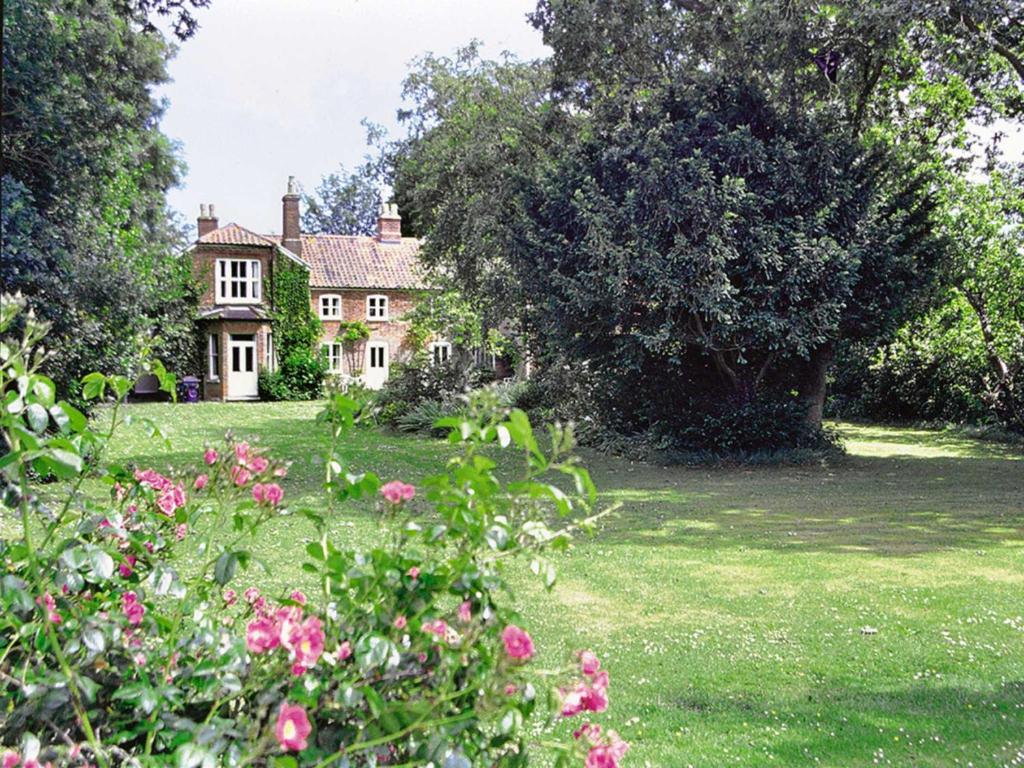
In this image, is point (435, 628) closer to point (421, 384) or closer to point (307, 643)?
point (307, 643)

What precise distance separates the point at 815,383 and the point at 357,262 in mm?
27235

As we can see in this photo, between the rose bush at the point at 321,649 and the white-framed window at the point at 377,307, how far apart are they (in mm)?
38628

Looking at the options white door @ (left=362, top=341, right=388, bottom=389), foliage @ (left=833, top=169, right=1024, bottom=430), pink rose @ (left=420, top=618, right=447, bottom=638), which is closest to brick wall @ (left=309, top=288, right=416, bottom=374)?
white door @ (left=362, top=341, right=388, bottom=389)

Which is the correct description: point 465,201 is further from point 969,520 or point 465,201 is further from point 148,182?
point 969,520

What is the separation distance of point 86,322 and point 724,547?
345 inches

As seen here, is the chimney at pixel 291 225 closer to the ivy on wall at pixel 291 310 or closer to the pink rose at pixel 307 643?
the ivy on wall at pixel 291 310

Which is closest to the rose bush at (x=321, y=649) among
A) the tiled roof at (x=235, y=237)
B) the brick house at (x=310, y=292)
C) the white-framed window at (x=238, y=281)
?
the brick house at (x=310, y=292)

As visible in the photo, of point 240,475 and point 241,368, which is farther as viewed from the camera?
point 241,368

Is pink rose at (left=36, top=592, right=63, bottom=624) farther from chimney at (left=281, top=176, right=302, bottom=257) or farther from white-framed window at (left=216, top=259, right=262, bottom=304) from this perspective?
chimney at (left=281, top=176, right=302, bottom=257)

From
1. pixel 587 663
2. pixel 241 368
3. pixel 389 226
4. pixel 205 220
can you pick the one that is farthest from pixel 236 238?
pixel 587 663

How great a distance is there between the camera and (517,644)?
5.46 feet

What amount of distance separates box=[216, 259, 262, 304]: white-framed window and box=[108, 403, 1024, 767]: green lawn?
24317 mm

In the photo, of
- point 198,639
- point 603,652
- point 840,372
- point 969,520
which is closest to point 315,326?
point 840,372

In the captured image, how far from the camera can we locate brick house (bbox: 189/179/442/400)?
1409 inches
